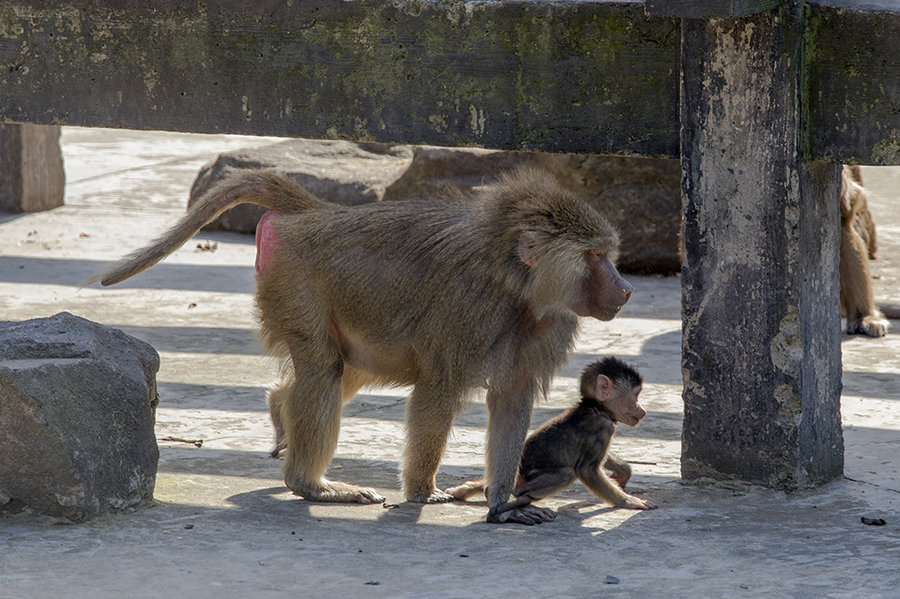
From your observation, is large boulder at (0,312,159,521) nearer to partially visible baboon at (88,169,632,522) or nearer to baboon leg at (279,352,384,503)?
partially visible baboon at (88,169,632,522)

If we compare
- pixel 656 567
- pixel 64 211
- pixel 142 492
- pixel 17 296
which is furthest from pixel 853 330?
pixel 64 211

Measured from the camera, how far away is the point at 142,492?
14.2 feet

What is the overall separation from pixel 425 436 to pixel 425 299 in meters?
0.49

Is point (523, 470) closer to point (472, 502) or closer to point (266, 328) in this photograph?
point (472, 502)

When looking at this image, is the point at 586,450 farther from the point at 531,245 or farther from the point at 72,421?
the point at 72,421

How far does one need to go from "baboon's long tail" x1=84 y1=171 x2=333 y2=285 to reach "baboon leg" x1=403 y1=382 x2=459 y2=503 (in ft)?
2.88

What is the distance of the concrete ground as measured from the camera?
3.68m

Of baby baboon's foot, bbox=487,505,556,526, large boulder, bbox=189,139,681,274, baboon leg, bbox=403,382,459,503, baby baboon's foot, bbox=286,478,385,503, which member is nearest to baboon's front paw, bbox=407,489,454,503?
baboon leg, bbox=403,382,459,503

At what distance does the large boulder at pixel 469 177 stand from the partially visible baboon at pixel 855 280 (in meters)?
1.50

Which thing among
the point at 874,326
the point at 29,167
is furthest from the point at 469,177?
the point at 29,167

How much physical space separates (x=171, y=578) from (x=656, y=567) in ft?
4.75

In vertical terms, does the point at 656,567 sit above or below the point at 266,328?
below

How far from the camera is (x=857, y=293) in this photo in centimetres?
744

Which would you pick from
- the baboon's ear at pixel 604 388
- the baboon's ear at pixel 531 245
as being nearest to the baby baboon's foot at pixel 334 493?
the baboon's ear at pixel 604 388
